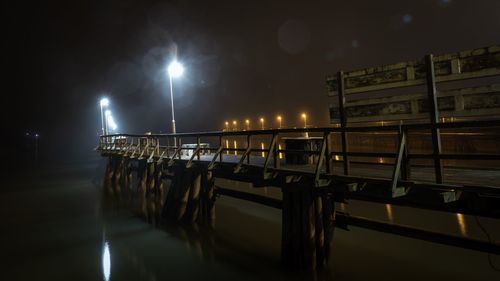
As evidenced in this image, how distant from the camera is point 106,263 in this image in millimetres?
9453

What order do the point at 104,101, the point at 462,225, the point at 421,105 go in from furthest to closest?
the point at 104,101, the point at 462,225, the point at 421,105

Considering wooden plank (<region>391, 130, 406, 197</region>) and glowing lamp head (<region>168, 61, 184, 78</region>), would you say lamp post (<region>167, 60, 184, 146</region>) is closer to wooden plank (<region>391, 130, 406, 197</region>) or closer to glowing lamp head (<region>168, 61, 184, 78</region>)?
glowing lamp head (<region>168, 61, 184, 78</region>)

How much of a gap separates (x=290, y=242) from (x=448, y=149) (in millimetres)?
11727

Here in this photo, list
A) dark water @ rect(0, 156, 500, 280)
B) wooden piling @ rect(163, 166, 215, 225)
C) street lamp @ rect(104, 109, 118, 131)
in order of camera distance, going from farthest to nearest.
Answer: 1. street lamp @ rect(104, 109, 118, 131)
2. wooden piling @ rect(163, 166, 215, 225)
3. dark water @ rect(0, 156, 500, 280)

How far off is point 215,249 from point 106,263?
3238 millimetres

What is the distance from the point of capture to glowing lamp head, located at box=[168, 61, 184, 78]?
18.9m

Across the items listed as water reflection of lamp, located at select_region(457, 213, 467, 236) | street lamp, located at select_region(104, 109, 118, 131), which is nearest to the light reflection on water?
water reflection of lamp, located at select_region(457, 213, 467, 236)

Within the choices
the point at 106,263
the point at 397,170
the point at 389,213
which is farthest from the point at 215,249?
the point at 389,213

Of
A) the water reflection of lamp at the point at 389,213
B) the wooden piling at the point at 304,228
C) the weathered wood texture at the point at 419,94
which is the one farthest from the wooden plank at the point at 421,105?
the water reflection of lamp at the point at 389,213

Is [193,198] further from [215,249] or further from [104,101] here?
[104,101]

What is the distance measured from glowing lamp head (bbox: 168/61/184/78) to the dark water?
25.9 feet

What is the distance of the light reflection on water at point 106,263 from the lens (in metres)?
8.71

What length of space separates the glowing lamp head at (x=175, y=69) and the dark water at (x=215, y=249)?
790 centimetres

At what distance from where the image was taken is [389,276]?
25.5 feet
